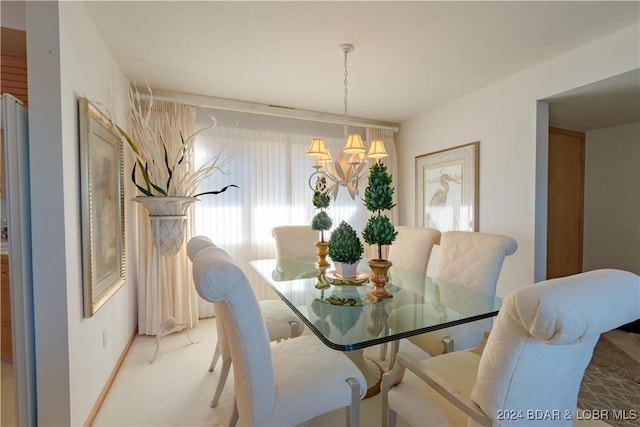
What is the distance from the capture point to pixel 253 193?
3.35 meters

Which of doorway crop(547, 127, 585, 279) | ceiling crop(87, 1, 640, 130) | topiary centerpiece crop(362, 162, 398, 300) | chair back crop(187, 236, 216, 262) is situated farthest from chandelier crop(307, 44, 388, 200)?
doorway crop(547, 127, 585, 279)

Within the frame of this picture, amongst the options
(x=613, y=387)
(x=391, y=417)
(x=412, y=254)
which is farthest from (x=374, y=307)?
(x=613, y=387)

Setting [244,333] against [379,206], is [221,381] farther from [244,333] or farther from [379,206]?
[379,206]

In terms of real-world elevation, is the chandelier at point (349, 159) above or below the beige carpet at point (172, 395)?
above

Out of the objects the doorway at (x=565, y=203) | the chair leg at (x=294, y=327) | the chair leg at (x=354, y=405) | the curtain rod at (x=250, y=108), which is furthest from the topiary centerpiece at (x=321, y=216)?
the doorway at (x=565, y=203)

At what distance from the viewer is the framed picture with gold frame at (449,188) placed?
301 centimetres

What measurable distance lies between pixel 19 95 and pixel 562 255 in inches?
205

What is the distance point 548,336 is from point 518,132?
8.09 feet

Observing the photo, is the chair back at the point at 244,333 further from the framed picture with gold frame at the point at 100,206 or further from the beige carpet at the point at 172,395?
the framed picture with gold frame at the point at 100,206

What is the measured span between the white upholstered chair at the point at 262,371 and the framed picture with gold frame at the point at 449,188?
239 cm

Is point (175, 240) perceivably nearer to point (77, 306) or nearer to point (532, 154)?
point (77, 306)

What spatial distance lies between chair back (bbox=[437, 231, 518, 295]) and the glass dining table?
0.12 m

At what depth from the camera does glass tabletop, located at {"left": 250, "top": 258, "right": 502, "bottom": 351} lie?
48.1 inches

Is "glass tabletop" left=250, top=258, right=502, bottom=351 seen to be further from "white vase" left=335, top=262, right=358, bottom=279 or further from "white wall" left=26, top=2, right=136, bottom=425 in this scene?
"white wall" left=26, top=2, right=136, bottom=425
